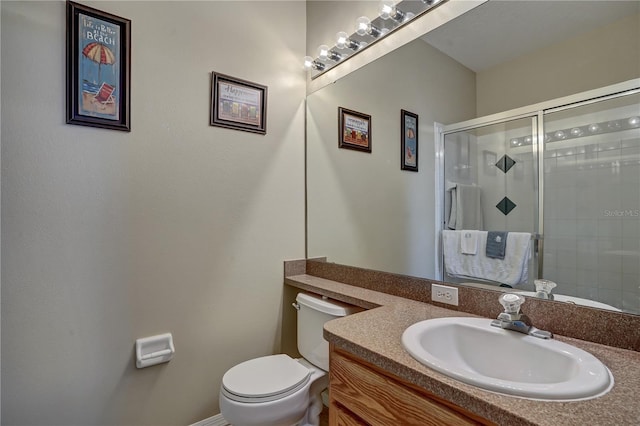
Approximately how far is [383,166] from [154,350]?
1.55 m

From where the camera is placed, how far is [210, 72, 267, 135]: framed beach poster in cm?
170

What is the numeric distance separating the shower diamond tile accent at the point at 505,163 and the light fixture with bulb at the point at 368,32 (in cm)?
78

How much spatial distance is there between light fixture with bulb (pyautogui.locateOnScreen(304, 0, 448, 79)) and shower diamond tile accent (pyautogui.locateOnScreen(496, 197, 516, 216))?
95cm

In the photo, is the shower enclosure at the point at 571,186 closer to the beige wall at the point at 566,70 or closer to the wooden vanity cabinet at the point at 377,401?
the beige wall at the point at 566,70

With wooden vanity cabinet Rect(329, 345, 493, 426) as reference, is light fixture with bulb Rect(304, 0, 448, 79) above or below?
above

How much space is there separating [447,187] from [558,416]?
3.31 feet

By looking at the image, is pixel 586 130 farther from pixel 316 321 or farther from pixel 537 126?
pixel 316 321

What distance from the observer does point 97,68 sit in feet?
4.47

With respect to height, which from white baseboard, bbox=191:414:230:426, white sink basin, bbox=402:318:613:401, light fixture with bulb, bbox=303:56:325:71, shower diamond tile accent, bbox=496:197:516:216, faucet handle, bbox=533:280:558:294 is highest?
light fixture with bulb, bbox=303:56:325:71

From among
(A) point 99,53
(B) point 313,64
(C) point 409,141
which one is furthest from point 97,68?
(C) point 409,141

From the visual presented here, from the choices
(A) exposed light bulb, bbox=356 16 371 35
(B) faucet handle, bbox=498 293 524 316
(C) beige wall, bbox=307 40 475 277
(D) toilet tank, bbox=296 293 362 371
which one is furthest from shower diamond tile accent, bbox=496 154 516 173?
(A) exposed light bulb, bbox=356 16 371 35

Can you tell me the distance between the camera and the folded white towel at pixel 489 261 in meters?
1.19

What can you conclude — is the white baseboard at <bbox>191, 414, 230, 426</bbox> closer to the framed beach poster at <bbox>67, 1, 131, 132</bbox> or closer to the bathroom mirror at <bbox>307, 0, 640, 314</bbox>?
the bathroom mirror at <bbox>307, 0, 640, 314</bbox>

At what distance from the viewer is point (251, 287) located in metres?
1.84
